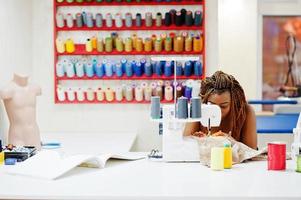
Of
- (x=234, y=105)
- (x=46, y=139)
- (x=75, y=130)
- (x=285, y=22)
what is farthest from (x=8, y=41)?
(x=285, y=22)

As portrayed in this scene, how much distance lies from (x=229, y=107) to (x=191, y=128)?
0.33 meters

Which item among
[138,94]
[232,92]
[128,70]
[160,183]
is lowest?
[160,183]

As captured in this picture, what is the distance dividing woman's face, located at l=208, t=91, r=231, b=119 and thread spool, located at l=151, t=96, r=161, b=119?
0.69 meters

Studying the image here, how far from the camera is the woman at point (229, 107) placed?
359 cm

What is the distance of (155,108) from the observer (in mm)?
2975

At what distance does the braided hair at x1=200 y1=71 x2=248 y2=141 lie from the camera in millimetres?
3611

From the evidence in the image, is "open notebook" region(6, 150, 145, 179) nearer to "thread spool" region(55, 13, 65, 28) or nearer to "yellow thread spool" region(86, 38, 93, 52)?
"yellow thread spool" region(86, 38, 93, 52)

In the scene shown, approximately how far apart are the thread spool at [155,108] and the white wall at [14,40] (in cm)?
165

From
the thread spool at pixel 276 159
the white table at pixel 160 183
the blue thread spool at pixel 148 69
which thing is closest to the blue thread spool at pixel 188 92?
the blue thread spool at pixel 148 69

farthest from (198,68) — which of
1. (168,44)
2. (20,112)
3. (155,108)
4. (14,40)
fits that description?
(155,108)

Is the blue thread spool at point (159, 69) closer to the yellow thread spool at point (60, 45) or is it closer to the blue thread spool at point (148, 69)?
the blue thread spool at point (148, 69)

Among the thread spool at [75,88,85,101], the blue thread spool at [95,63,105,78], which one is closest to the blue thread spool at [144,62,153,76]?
the blue thread spool at [95,63,105,78]

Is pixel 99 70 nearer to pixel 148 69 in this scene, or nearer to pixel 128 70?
pixel 128 70

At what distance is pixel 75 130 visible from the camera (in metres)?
6.12
